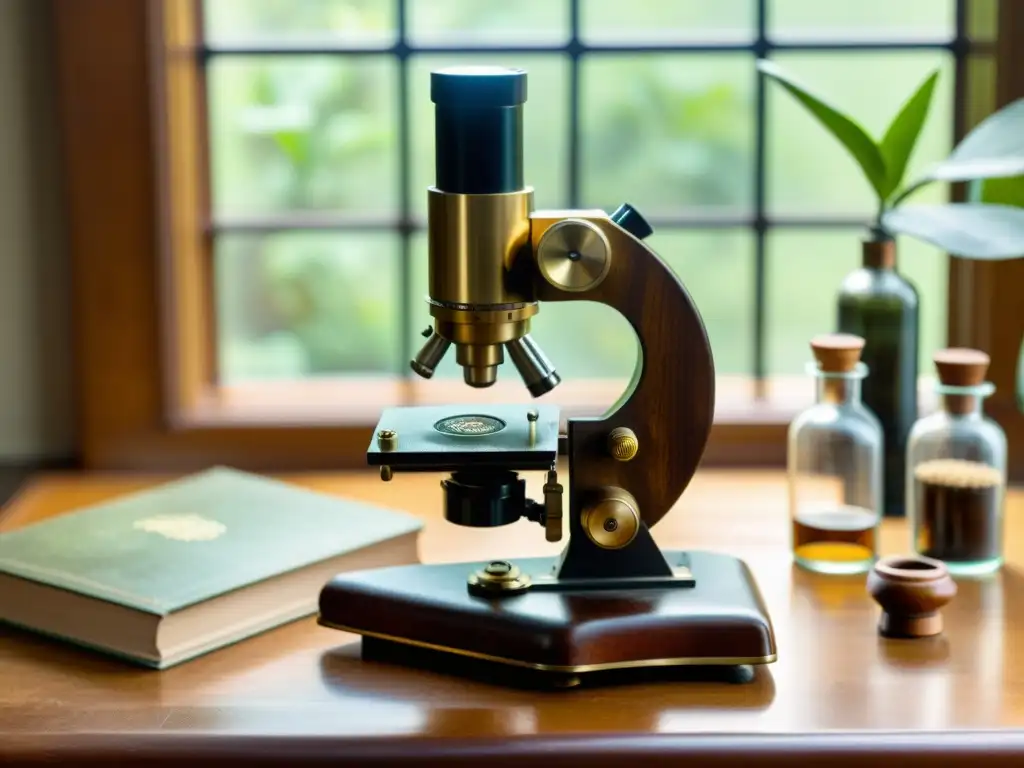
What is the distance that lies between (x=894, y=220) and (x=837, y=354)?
0.47 feet

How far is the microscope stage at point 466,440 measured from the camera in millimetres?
1254

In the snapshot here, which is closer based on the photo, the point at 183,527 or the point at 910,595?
the point at 910,595

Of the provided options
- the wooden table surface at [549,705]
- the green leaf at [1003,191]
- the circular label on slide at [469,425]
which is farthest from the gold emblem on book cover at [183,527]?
the green leaf at [1003,191]

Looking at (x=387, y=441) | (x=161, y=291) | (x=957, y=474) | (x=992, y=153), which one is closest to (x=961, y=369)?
(x=957, y=474)

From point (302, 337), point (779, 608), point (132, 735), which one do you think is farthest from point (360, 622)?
point (302, 337)

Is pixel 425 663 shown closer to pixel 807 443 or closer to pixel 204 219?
pixel 807 443

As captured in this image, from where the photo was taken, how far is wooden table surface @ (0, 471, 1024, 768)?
1174 millimetres

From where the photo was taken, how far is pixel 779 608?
4.71 ft

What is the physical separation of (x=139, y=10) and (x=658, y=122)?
616 millimetres

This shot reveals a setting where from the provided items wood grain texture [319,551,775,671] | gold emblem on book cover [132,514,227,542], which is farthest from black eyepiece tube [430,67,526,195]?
gold emblem on book cover [132,514,227,542]

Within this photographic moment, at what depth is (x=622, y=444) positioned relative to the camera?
131 cm

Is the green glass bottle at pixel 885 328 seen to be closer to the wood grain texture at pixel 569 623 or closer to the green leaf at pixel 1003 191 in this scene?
the green leaf at pixel 1003 191

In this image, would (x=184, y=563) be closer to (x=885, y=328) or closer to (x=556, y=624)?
(x=556, y=624)

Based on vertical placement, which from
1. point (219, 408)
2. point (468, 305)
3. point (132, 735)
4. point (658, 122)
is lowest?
point (132, 735)
